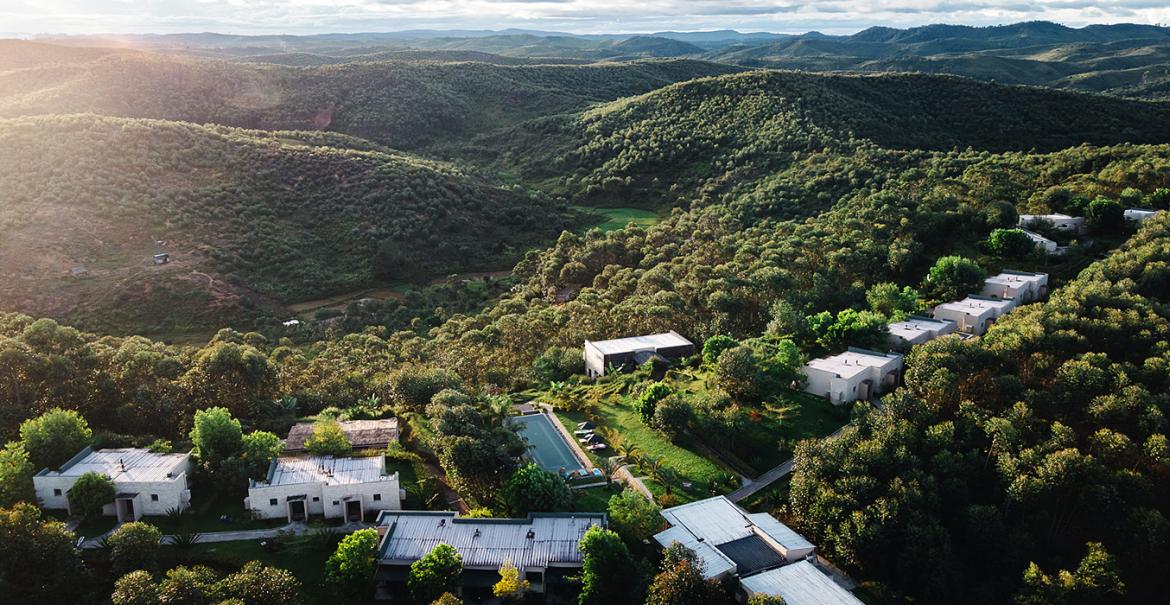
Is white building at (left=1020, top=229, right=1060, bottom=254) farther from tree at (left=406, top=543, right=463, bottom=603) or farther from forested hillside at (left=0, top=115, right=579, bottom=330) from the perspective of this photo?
forested hillside at (left=0, top=115, right=579, bottom=330)

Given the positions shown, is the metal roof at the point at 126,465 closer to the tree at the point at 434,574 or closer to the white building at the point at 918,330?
the tree at the point at 434,574

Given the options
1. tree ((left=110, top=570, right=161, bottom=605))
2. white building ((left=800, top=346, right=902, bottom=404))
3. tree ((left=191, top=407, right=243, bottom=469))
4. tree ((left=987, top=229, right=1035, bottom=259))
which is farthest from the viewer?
tree ((left=987, top=229, right=1035, bottom=259))

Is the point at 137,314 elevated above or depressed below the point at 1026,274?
below

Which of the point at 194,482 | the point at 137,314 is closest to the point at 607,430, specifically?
the point at 194,482

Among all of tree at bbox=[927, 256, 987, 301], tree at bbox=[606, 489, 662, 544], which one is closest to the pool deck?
tree at bbox=[606, 489, 662, 544]

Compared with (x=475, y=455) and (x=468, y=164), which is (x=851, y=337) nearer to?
(x=475, y=455)

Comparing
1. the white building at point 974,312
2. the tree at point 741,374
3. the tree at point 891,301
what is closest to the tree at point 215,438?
the tree at point 741,374
